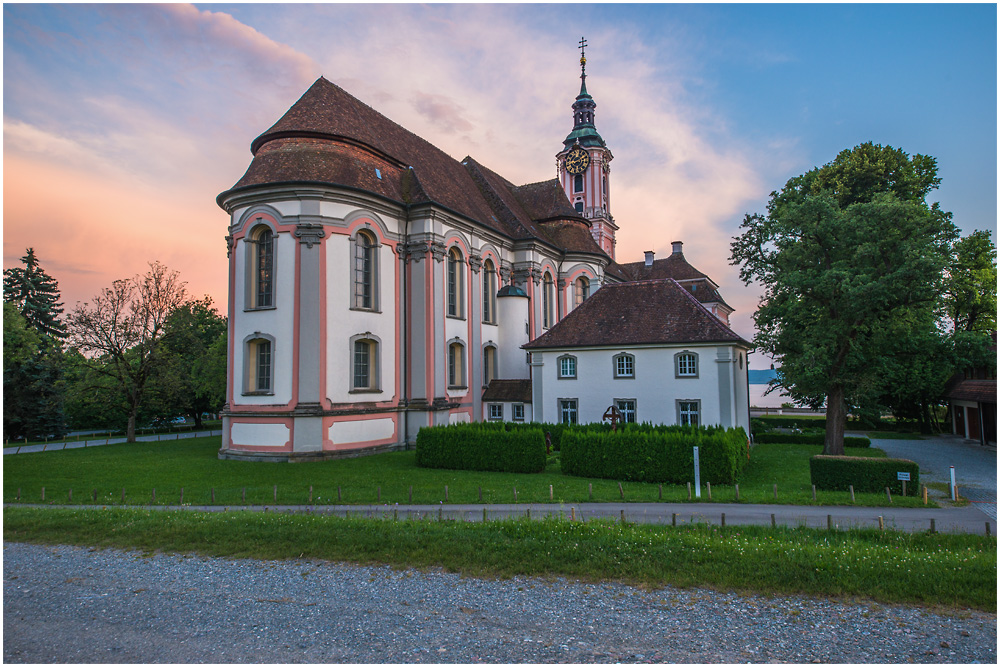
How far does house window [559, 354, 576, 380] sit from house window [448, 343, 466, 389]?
19.2 feet

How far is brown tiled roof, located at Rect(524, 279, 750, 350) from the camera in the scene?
27.3 m

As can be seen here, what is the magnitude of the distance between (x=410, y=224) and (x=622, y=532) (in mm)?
21989

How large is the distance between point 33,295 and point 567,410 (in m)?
44.3

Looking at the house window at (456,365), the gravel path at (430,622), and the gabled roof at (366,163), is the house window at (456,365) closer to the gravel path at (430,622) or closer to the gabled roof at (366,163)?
the gabled roof at (366,163)

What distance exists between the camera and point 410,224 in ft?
100

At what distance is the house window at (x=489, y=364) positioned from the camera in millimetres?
34969

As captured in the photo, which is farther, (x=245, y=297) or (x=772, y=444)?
(x=772, y=444)

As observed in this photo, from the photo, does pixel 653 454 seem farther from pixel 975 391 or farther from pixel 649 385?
pixel 975 391

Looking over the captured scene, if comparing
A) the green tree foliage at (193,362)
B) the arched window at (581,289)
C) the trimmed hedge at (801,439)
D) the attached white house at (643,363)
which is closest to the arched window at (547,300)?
the arched window at (581,289)

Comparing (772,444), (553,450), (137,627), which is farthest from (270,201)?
(772,444)

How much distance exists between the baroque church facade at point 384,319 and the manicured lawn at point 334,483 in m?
2.69

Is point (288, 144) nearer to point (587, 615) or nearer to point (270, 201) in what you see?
point (270, 201)

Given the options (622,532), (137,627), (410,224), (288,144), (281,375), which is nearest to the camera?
(137,627)

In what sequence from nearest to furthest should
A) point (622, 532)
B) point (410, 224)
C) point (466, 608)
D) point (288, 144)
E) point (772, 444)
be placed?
1. point (466, 608)
2. point (622, 532)
3. point (288, 144)
4. point (410, 224)
5. point (772, 444)
